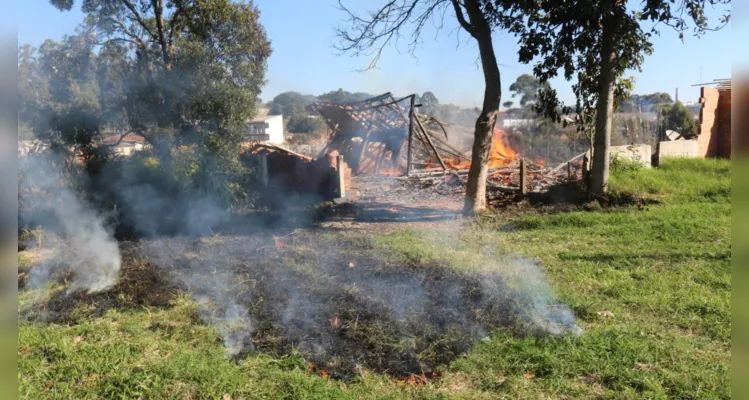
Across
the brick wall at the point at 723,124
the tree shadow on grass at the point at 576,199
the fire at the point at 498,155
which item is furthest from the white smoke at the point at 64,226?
the brick wall at the point at 723,124

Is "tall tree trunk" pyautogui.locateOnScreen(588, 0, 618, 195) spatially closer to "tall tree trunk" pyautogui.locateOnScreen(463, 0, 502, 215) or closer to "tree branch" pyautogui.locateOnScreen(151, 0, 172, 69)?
"tall tree trunk" pyautogui.locateOnScreen(463, 0, 502, 215)

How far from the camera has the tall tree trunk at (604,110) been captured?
8.49m

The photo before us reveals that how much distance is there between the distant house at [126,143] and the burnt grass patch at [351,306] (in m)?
4.05

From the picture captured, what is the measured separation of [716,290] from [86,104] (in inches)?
374

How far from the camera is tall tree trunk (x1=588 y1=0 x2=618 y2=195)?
849 centimetres

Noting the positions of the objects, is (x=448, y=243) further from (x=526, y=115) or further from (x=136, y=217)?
(x=526, y=115)

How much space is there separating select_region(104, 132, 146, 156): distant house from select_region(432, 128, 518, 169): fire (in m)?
9.09

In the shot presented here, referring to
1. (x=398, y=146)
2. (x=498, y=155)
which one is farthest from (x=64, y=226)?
(x=498, y=155)

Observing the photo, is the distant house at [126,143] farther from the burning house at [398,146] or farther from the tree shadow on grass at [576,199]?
the tree shadow on grass at [576,199]

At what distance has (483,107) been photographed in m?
8.44

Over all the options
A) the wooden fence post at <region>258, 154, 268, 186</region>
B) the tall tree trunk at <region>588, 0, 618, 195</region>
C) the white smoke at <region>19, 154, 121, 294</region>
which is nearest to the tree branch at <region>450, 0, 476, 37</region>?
the tall tree trunk at <region>588, 0, 618, 195</region>

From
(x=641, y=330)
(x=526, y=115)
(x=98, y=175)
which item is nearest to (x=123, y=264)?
(x=98, y=175)

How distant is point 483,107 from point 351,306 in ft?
18.0

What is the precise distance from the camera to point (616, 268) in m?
5.38
